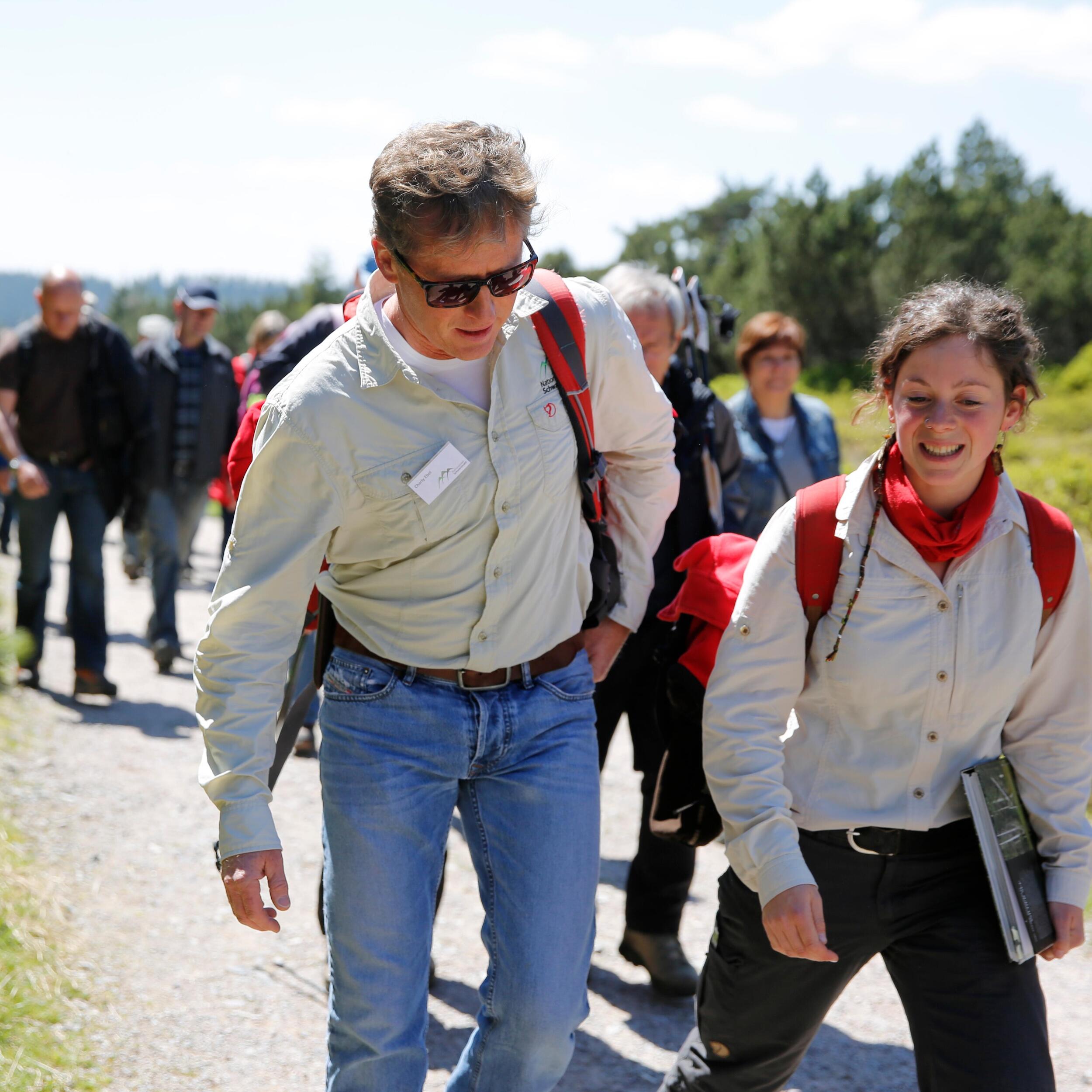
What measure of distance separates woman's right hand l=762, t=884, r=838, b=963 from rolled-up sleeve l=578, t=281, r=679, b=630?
0.82 metres

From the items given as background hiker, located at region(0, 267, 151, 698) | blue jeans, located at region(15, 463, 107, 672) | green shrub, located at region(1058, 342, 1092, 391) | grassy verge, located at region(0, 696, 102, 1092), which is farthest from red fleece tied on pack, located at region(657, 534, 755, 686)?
green shrub, located at region(1058, 342, 1092, 391)

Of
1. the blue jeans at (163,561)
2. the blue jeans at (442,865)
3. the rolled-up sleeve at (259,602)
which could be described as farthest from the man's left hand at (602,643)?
the blue jeans at (163,561)

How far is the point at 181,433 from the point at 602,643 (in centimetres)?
600

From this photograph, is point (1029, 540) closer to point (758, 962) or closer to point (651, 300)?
point (758, 962)

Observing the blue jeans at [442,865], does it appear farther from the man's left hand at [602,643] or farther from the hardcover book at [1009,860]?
the hardcover book at [1009,860]

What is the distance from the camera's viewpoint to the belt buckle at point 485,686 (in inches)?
97.9

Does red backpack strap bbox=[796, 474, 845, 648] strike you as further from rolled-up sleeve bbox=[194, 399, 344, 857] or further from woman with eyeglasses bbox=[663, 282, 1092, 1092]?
rolled-up sleeve bbox=[194, 399, 344, 857]

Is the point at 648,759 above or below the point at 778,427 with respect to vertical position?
below

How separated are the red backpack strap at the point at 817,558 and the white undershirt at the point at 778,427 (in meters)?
3.28

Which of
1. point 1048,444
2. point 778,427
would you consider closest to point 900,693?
point 778,427

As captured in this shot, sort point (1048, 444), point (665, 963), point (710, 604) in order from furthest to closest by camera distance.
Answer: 1. point (1048, 444)
2. point (665, 963)
3. point (710, 604)

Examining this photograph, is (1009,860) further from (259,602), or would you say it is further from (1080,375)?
(1080,375)

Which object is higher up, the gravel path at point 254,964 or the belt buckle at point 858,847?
the belt buckle at point 858,847

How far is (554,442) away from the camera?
2.54 metres
